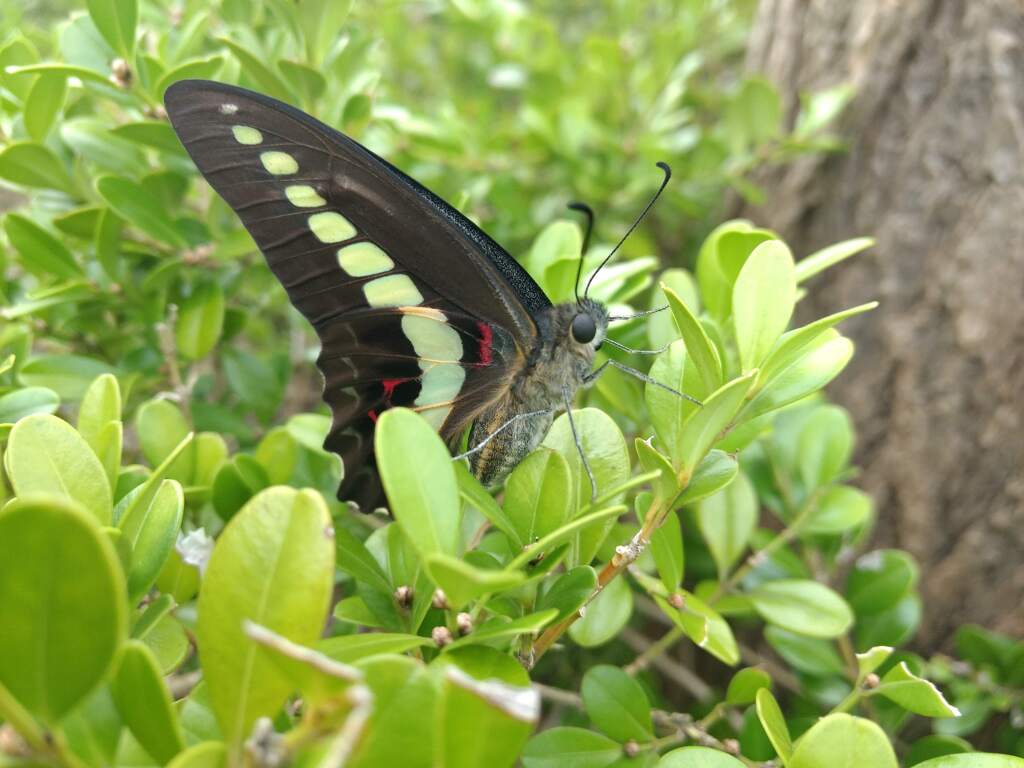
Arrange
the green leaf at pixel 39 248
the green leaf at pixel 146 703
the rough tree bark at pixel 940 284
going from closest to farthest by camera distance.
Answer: the green leaf at pixel 146 703 < the green leaf at pixel 39 248 < the rough tree bark at pixel 940 284

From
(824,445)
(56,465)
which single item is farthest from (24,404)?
(824,445)

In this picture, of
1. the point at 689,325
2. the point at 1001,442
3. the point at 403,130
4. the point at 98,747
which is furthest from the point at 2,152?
the point at 1001,442

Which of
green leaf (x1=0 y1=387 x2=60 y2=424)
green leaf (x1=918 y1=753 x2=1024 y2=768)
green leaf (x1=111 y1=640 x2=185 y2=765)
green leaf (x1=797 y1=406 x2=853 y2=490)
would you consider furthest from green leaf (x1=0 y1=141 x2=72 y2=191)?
green leaf (x1=918 y1=753 x2=1024 y2=768)

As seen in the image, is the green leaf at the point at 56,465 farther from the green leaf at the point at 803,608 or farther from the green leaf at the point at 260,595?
the green leaf at the point at 803,608

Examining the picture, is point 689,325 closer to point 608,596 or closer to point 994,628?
point 608,596

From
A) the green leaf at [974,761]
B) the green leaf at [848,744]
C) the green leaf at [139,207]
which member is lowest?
the green leaf at [974,761]

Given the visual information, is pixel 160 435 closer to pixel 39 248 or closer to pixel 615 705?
pixel 39 248

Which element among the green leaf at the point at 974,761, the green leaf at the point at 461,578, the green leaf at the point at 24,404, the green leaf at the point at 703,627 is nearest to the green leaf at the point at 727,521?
the green leaf at the point at 703,627

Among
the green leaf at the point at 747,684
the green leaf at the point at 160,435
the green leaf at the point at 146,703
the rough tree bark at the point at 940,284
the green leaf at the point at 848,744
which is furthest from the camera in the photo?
the rough tree bark at the point at 940,284
